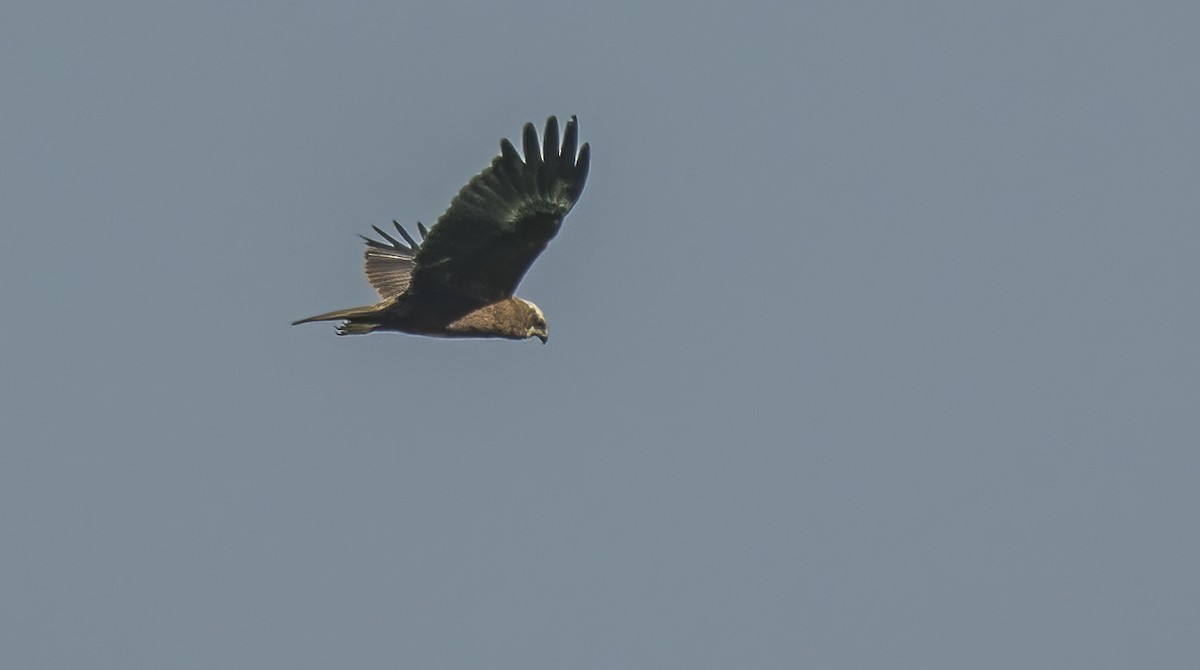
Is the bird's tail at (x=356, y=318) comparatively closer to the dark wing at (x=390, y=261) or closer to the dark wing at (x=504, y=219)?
the dark wing at (x=504, y=219)

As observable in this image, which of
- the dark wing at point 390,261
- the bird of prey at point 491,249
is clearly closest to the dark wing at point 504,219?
the bird of prey at point 491,249

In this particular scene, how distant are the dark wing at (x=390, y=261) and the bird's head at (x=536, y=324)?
8.17 feet

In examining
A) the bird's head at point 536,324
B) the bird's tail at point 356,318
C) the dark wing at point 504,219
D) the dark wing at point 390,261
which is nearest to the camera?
the dark wing at point 504,219

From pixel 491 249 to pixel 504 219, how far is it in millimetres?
547

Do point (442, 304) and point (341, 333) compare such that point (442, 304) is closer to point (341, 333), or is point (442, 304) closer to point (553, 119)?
point (341, 333)

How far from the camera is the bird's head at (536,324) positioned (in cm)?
1684

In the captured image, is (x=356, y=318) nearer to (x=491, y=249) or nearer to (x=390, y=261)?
(x=491, y=249)

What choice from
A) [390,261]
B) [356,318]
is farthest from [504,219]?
[390,261]

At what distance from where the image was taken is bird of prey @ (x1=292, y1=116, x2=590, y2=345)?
577 inches

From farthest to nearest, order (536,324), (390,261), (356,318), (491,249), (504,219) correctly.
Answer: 1. (390,261)
2. (536,324)
3. (356,318)
4. (491,249)
5. (504,219)

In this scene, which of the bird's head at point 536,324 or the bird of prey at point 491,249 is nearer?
the bird of prey at point 491,249

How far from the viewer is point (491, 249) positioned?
15594 mm

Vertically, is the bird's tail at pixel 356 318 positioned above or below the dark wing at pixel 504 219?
below

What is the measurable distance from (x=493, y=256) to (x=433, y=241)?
0.56m
